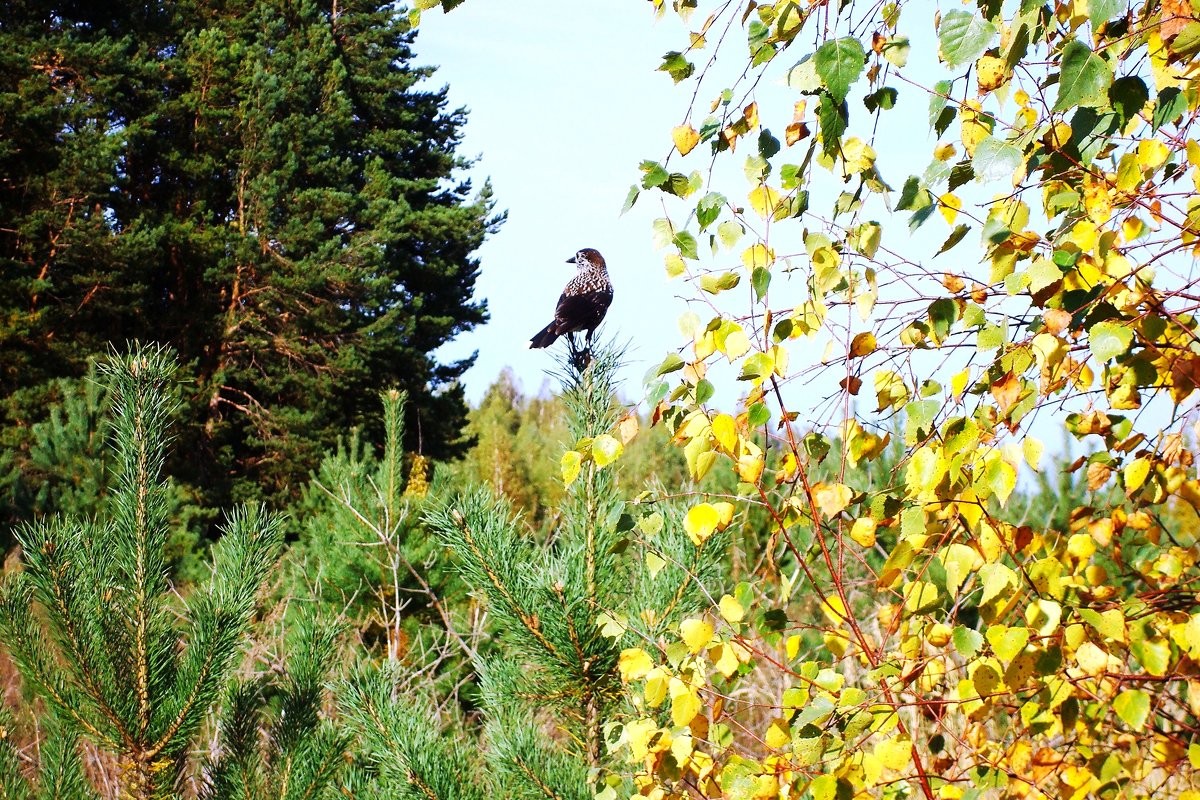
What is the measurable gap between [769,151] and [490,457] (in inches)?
622

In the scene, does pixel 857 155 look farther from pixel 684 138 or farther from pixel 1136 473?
pixel 1136 473

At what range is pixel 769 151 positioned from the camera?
1.24 metres

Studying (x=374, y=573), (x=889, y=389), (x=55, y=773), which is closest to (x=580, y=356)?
(x=889, y=389)

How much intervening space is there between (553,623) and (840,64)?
1092 mm

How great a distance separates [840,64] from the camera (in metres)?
0.94

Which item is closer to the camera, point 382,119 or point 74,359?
point 74,359

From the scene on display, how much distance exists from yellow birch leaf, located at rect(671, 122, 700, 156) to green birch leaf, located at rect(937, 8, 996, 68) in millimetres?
369

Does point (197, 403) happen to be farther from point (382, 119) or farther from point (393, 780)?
point (393, 780)

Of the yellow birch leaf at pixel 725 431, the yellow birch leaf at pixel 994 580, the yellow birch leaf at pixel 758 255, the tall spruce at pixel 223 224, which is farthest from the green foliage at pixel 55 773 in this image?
the tall spruce at pixel 223 224

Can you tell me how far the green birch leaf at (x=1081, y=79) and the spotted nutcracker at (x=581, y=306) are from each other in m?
1.12

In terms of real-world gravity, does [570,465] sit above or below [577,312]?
below

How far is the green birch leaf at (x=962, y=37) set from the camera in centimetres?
95

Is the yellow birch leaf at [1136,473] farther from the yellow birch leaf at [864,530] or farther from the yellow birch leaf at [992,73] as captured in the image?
the yellow birch leaf at [992,73]

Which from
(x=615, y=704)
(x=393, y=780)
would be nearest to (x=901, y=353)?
(x=615, y=704)
